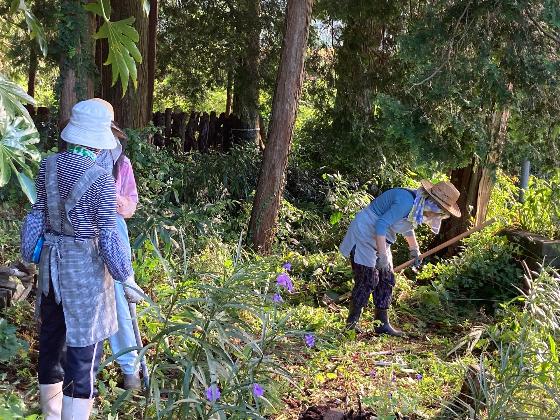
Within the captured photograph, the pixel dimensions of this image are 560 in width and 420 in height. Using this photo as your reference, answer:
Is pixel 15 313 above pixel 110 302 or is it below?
below

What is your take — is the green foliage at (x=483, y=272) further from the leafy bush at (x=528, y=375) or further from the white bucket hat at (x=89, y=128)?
the white bucket hat at (x=89, y=128)

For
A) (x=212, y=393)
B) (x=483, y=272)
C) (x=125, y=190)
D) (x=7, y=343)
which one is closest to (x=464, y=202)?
(x=483, y=272)

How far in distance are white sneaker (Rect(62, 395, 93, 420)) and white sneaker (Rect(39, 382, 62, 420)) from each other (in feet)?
0.54

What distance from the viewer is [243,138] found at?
443 inches

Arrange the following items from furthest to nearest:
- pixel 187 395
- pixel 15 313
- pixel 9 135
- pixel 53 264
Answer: pixel 15 313, pixel 53 264, pixel 187 395, pixel 9 135

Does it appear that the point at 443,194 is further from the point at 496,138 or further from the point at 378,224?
the point at 496,138

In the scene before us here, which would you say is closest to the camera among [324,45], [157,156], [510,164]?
[510,164]

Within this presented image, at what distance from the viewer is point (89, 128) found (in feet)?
10.1

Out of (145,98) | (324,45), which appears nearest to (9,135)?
(145,98)

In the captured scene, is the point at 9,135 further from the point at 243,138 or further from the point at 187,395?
the point at 243,138

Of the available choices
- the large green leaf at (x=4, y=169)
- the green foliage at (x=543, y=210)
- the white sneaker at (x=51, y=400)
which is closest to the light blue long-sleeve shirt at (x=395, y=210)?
the green foliage at (x=543, y=210)

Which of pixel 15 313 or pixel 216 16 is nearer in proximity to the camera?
pixel 15 313

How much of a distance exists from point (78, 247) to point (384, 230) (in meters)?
3.10

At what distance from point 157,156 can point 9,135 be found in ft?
19.2
